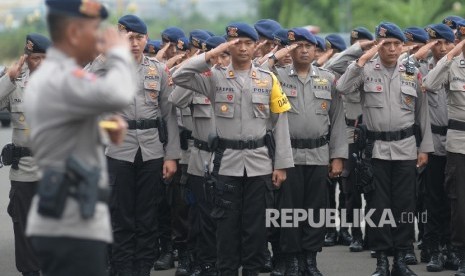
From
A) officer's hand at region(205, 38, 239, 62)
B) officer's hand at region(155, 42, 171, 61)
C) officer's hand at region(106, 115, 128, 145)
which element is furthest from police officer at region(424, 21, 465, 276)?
officer's hand at region(106, 115, 128, 145)

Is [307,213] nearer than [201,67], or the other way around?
[201,67]

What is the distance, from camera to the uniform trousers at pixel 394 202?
1072 cm

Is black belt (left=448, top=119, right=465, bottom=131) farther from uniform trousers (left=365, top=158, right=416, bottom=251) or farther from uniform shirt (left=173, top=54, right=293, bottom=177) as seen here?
uniform shirt (left=173, top=54, right=293, bottom=177)

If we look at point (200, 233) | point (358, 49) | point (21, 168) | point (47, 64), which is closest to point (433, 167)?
point (358, 49)

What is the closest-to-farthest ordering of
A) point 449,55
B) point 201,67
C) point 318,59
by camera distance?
point 201,67 → point 449,55 → point 318,59

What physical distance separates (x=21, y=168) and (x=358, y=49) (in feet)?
10.8

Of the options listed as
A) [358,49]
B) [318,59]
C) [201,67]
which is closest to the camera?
[201,67]

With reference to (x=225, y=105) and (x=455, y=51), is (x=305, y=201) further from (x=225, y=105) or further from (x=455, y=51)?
(x=455, y=51)

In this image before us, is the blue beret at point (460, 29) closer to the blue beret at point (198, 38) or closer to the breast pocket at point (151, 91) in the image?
the blue beret at point (198, 38)

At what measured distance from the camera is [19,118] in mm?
10320

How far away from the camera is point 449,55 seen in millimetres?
10688

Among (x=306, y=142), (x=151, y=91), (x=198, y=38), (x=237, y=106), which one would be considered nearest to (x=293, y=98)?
(x=306, y=142)

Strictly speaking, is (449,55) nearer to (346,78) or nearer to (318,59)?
(346,78)

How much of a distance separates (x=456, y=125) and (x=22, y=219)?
360 centimetres
